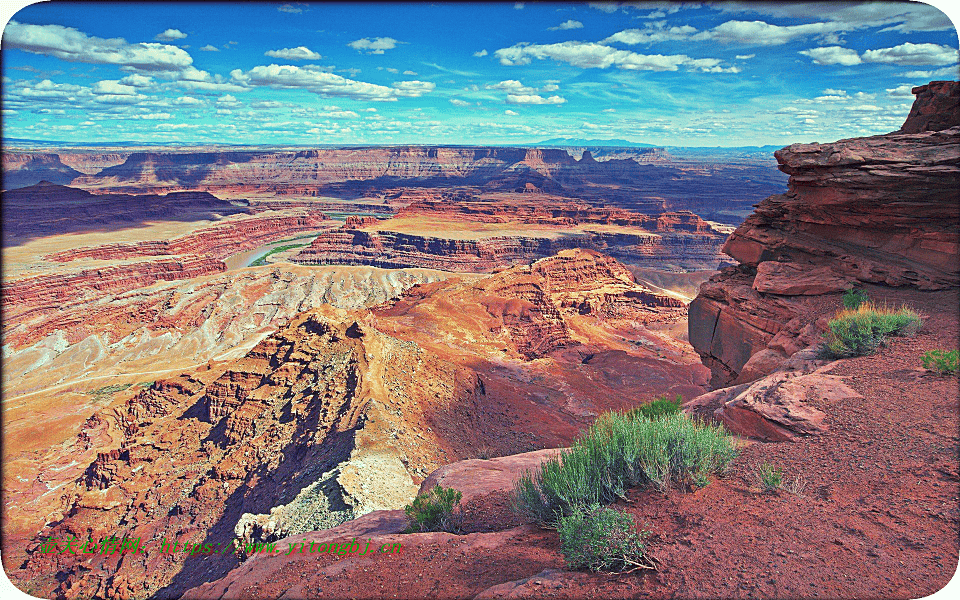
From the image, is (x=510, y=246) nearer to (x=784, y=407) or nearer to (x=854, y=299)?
(x=854, y=299)

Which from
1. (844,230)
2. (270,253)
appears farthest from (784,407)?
(270,253)

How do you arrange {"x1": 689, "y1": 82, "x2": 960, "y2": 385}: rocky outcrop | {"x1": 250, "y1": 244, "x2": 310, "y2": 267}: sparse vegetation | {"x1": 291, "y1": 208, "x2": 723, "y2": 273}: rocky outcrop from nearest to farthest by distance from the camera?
{"x1": 689, "y1": 82, "x2": 960, "y2": 385}: rocky outcrop
{"x1": 291, "y1": 208, "x2": 723, "y2": 273}: rocky outcrop
{"x1": 250, "y1": 244, "x2": 310, "y2": 267}: sparse vegetation

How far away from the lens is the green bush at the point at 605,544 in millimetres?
3691

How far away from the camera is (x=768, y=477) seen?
4.52m

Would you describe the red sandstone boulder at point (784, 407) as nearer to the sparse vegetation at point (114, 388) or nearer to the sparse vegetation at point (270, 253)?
the sparse vegetation at point (114, 388)

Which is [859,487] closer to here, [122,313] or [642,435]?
[642,435]

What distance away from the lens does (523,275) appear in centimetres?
4178


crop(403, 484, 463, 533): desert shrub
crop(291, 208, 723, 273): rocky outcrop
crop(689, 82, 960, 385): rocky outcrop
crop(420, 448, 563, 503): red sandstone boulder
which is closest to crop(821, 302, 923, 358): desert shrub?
crop(689, 82, 960, 385): rocky outcrop

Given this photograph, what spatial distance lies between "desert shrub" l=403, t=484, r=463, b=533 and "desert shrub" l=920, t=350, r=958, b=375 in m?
6.76

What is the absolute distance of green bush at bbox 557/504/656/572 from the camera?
3.69 metres

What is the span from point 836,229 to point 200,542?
60.3 ft

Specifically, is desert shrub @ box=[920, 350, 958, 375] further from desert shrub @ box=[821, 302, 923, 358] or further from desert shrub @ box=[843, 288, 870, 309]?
desert shrub @ box=[843, 288, 870, 309]

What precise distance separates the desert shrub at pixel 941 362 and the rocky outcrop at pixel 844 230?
150 inches

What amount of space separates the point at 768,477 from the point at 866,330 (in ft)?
16.6
